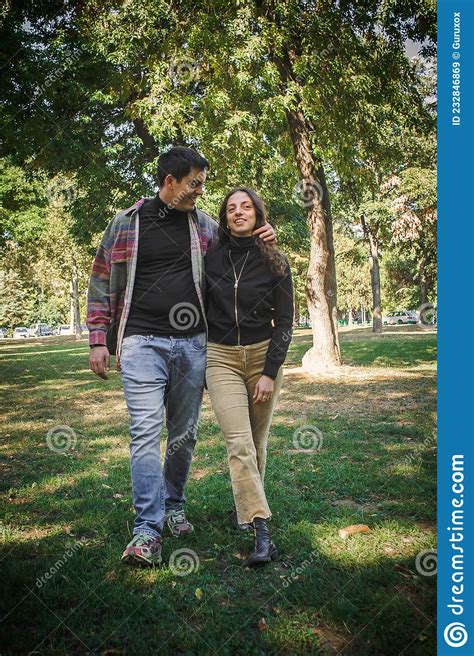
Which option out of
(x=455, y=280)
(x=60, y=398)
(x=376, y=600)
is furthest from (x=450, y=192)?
(x=60, y=398)

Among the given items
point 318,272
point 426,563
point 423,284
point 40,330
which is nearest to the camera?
point 426,563

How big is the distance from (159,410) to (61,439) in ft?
11.2

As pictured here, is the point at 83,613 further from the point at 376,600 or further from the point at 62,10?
the point at 62,10

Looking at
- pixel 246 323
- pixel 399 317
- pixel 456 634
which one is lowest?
pixel 399 317

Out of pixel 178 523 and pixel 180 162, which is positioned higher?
pixel 180 162

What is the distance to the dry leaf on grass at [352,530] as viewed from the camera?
3.23m

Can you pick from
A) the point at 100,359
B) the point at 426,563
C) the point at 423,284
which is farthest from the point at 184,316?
the point at 423,284

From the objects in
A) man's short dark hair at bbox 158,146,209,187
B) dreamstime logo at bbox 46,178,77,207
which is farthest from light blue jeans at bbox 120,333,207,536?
dreamstime logo at bbox 46,178,77,207

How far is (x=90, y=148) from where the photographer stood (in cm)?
1382

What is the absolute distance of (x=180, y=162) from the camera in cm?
330

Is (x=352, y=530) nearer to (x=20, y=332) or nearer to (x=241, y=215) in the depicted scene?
(x=241, y=215)

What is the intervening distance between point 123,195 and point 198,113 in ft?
14.6

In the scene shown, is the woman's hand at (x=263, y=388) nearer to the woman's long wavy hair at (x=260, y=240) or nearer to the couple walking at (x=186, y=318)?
the couple walking at (x=186, y=318)

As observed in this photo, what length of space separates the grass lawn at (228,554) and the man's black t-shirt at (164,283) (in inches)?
54.0
